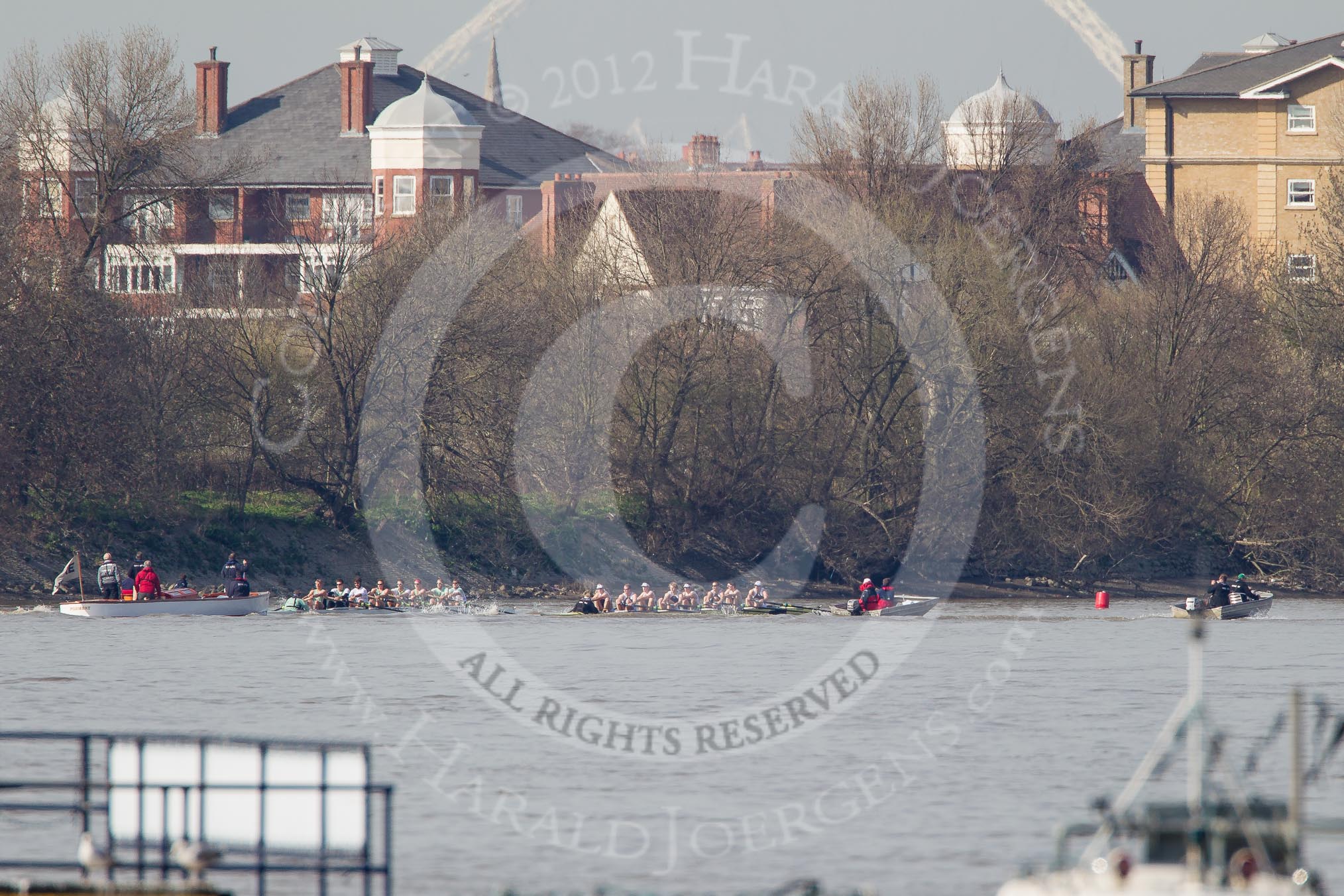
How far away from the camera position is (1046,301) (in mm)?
62469

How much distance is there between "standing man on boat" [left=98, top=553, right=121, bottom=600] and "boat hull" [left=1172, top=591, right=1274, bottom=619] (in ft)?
100

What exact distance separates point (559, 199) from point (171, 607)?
31.7 meters

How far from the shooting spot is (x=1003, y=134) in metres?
72.1

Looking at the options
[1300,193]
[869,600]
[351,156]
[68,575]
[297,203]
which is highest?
[351,156]

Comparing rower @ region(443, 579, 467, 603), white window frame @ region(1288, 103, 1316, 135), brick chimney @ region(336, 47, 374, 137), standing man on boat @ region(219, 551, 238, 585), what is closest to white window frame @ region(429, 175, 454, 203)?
brick chimney @ region(336, 47, 374, 137)

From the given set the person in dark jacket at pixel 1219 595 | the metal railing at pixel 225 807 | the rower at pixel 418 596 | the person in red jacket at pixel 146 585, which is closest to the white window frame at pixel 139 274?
the person in red jacket at pixel 146 585

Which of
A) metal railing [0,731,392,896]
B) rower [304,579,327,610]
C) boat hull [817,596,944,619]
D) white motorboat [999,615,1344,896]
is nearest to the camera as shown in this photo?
white motorboat [999,615,1344,896]

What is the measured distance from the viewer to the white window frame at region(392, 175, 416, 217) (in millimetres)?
80375

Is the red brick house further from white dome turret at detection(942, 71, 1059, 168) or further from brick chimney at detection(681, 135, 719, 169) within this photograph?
white dome turret at detection(942, 71, 1059, 168)

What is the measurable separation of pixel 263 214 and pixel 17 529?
3367 cm

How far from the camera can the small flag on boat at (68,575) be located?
175 feet

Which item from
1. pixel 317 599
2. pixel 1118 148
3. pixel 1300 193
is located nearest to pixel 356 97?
pixel 1118 148

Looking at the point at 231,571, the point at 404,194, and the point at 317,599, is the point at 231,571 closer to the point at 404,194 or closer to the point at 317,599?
the point at 317,599

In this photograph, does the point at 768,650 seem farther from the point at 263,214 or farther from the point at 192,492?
the point at 263,214
